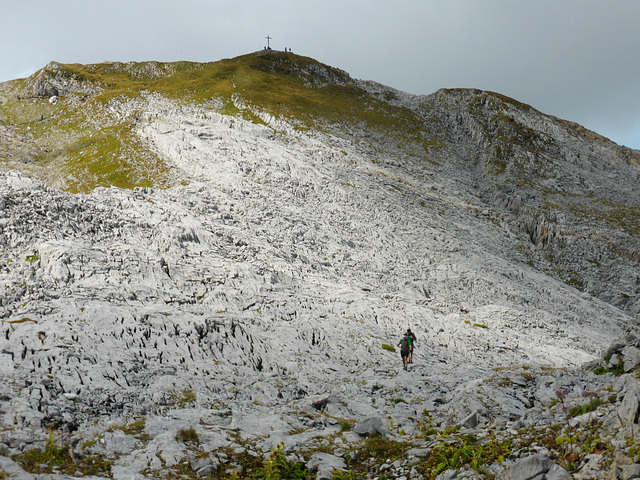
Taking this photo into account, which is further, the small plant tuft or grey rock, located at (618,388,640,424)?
the small plant tuft

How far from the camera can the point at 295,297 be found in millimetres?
29719

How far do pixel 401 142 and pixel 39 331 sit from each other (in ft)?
248

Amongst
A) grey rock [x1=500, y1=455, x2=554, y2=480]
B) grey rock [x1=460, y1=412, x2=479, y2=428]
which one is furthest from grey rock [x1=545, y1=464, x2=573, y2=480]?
grey rock [x1=460, y1=412, x2=479, y2=428]

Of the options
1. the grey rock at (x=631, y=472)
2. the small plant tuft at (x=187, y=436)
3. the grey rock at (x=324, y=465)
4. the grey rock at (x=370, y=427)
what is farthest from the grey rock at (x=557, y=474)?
the small plant tuft at (x=187, y=436)

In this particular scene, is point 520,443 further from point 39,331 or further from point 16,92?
point 16,92

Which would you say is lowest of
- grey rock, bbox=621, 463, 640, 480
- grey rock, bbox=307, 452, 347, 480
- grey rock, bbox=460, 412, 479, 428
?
grey rock, bbox=307, 452, 347, 480

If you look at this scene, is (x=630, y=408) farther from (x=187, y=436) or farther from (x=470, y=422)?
(x=187, y=436)

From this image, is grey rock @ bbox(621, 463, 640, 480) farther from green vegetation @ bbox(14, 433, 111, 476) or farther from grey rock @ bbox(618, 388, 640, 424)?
green vegetation @ bbox(14, 433, 111, 476)

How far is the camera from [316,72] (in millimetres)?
120812

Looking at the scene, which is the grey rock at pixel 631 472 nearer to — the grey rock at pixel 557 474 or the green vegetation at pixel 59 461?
the grey rock at pixel 557 474

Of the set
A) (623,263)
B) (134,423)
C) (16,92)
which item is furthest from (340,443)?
(16,92)

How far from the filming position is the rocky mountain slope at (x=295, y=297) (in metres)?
11.9

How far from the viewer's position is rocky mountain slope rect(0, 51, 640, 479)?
38.9 feet

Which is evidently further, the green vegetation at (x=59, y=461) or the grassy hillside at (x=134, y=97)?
the grassy hillside at (x=134, y=97)
